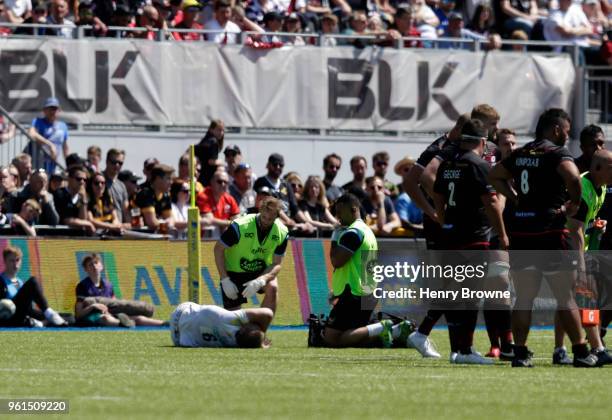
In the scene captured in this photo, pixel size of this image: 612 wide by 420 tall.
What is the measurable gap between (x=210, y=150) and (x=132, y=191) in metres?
1.36

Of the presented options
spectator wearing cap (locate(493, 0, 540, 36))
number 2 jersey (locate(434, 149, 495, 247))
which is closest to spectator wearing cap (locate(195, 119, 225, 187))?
spectator wearing cap (locate(493, 0, 540, 36))

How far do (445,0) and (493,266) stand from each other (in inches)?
607

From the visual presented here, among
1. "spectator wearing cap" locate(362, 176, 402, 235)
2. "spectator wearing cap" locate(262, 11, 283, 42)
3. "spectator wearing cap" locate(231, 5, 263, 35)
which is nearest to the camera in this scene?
"spectator wearing cap" locate(362, 176, 402, 235)

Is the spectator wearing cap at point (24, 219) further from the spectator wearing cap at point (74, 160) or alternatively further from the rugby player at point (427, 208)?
the rugby player at point (427, 208)

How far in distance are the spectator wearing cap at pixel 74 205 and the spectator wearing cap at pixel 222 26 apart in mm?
4368

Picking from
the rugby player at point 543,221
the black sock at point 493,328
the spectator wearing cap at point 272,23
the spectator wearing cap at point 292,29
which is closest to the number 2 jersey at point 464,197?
the rugby player at point 543,221

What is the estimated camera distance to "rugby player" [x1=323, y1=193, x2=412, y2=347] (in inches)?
646

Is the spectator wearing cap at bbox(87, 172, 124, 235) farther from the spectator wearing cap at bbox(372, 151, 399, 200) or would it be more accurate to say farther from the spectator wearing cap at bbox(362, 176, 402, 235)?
the spectator wearing cap at bbox(372, 151, 399, 200)

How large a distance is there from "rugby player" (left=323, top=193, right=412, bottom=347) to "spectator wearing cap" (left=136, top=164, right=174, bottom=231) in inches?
230

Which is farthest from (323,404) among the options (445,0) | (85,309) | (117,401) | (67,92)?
(445,0)

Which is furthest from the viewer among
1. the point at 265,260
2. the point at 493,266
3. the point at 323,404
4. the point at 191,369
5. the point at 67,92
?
the point at 67,92

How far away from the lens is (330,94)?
84.4ft

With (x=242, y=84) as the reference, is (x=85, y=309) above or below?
below

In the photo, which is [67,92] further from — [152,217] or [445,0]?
[445,0]
